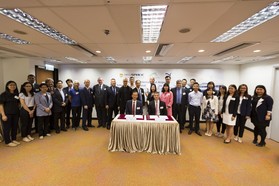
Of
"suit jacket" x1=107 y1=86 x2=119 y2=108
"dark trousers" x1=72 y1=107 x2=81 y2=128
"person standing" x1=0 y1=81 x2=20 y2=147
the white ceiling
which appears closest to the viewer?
the white ceiling

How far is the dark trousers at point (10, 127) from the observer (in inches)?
141

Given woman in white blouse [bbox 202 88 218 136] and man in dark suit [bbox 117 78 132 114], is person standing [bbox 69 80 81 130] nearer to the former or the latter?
man in dark suit [bbox 117 78 132 114]

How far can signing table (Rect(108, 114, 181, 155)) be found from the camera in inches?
125

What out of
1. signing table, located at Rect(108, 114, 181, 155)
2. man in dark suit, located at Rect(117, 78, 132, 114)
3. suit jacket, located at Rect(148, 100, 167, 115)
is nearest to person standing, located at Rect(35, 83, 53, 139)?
man in dark suit, located at Rect(117, 78, 132, 114)

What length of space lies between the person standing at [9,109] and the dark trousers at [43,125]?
54 centimetres

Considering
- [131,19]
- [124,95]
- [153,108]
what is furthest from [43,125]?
[131,19]

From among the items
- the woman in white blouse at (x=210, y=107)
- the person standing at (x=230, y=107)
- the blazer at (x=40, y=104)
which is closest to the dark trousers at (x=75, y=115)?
the blazer at (x=40, y=104)

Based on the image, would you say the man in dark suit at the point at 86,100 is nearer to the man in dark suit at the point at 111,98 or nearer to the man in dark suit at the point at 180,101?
the man in dark suit at the point at 111,98

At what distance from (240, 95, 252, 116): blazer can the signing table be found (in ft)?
7.18

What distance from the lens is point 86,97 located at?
16.6 ft

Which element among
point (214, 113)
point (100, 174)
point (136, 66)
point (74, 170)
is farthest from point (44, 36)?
point (214, 113)

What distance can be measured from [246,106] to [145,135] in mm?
2925

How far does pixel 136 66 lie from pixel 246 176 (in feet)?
17.3

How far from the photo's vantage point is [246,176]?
8.31ft
